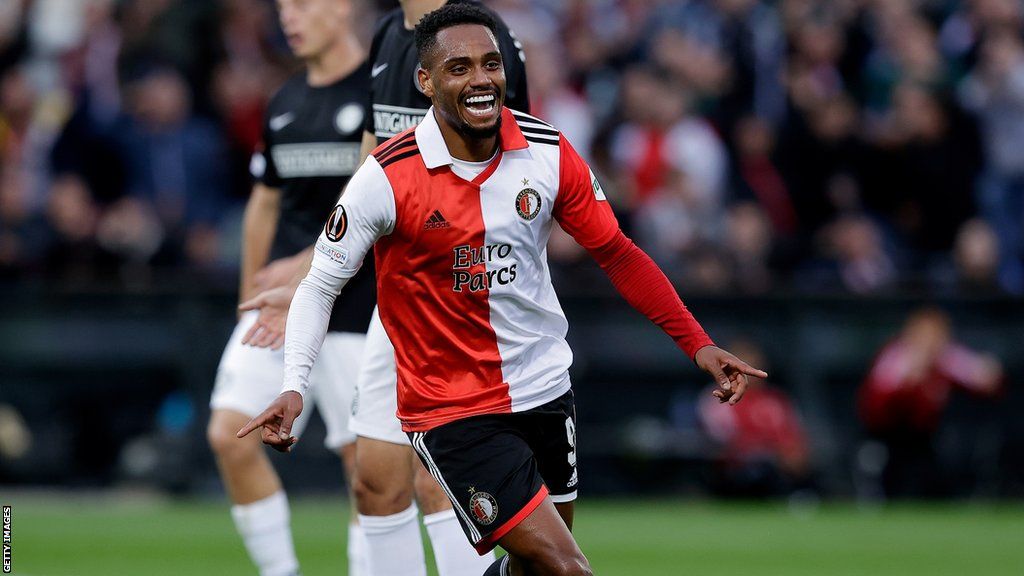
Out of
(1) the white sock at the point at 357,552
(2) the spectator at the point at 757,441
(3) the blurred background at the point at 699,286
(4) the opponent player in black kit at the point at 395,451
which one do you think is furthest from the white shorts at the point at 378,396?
(2) the spectator at the point at 757,441

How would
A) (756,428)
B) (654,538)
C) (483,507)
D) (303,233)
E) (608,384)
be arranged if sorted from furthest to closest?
1. (608,384)
2. (756,428)
3. (654,538)
4. (303,233)
5. (483,507)

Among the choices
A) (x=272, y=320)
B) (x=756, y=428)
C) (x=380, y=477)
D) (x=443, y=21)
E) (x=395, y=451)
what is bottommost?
(x=756, y=428)

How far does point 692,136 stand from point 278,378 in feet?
24.0

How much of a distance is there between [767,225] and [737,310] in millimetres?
906

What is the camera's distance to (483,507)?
211 inches

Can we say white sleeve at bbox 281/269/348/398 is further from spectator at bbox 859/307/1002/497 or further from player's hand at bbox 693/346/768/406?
spectator at bbox 859/307/1002/497

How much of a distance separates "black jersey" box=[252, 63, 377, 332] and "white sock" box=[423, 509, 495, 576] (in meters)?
1.29

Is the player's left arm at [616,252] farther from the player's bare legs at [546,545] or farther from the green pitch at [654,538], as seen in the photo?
the green pitch at [654,538]

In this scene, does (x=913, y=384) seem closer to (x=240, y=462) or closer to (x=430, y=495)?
(x=240, y=462)

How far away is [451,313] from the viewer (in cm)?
551

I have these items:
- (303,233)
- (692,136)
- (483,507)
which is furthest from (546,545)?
(692,136)

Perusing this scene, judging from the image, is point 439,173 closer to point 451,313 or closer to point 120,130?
point 451,313

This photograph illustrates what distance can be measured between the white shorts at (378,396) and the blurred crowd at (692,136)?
23.9 ft

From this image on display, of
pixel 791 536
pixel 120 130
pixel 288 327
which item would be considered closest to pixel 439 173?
pixel 288 327
